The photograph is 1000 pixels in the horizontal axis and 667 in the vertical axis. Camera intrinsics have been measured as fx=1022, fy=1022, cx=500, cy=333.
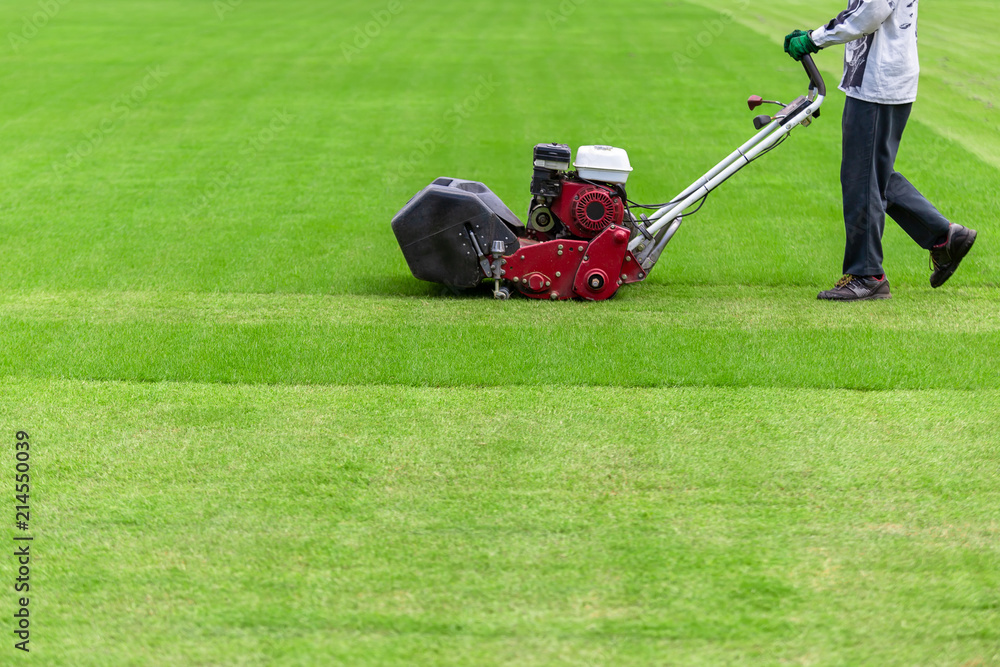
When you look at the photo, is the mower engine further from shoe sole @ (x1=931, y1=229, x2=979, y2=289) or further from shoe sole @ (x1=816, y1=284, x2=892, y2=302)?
shoe sole @ (x1=931, y1=229, x2=979, y2=289)

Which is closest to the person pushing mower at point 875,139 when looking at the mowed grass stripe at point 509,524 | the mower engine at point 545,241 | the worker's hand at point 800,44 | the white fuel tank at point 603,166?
the worker's hand at point 800,44

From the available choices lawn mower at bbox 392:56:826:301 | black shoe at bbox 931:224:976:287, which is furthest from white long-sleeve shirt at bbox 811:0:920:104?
black shoe at bbox 931:224:976:287

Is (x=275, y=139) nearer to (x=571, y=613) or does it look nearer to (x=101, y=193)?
(x=101, y=193)

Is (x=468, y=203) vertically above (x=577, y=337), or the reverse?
(x=468, y=203)

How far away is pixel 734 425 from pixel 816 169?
5.38 m

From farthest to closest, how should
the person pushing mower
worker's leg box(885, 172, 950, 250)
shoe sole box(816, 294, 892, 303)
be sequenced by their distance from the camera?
worker's leg box(885, 172, 950, 250)
shoe sole box(816, 294, 892, 303)
the person pushing mower

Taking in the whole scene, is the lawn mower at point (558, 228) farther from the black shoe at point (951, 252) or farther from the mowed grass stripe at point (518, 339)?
the black shoe at point (951, 252)

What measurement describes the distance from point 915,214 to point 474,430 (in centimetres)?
318

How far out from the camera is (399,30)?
17.7 metres

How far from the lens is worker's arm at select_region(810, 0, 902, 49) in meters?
5.20

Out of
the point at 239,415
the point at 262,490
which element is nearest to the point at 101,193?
→ the point at 239,415

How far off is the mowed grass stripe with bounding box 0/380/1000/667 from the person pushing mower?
1.51 metres

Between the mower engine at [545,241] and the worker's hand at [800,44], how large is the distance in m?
1.05

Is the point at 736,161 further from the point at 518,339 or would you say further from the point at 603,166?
the point at 518,339
